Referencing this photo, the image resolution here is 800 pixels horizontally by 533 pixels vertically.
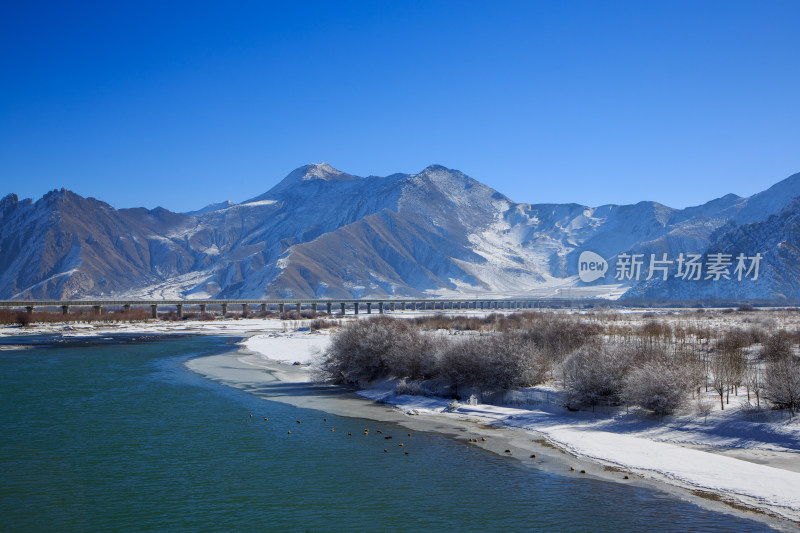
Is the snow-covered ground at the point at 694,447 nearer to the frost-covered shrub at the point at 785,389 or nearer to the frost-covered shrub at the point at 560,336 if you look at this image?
the frost-covered shrub at the point at 785,389

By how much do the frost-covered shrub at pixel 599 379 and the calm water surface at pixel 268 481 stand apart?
6432 millimetres

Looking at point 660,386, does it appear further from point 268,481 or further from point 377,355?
point 377,355

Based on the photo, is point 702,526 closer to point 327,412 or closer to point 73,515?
point 73,515

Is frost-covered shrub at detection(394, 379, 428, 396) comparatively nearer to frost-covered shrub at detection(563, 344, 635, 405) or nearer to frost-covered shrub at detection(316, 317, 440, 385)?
frost-covered shrub at detection(316, 317, 440, 385)

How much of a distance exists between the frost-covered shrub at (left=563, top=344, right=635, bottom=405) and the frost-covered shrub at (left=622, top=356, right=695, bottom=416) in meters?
0.91

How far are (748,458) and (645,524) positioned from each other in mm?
6616

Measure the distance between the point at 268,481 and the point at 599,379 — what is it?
13.6m

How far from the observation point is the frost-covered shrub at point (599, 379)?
24.3 meters

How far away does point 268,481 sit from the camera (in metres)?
16.9

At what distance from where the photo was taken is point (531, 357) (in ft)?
96.4

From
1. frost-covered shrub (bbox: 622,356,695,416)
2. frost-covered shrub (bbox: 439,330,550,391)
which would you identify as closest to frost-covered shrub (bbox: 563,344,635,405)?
frost-covered shrub (bbox: 622,356,695,416)

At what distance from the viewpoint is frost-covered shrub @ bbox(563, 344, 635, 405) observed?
24328 millimetres

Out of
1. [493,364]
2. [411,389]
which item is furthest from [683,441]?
[411,389]

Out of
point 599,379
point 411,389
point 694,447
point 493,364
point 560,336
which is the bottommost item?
point 694,447
